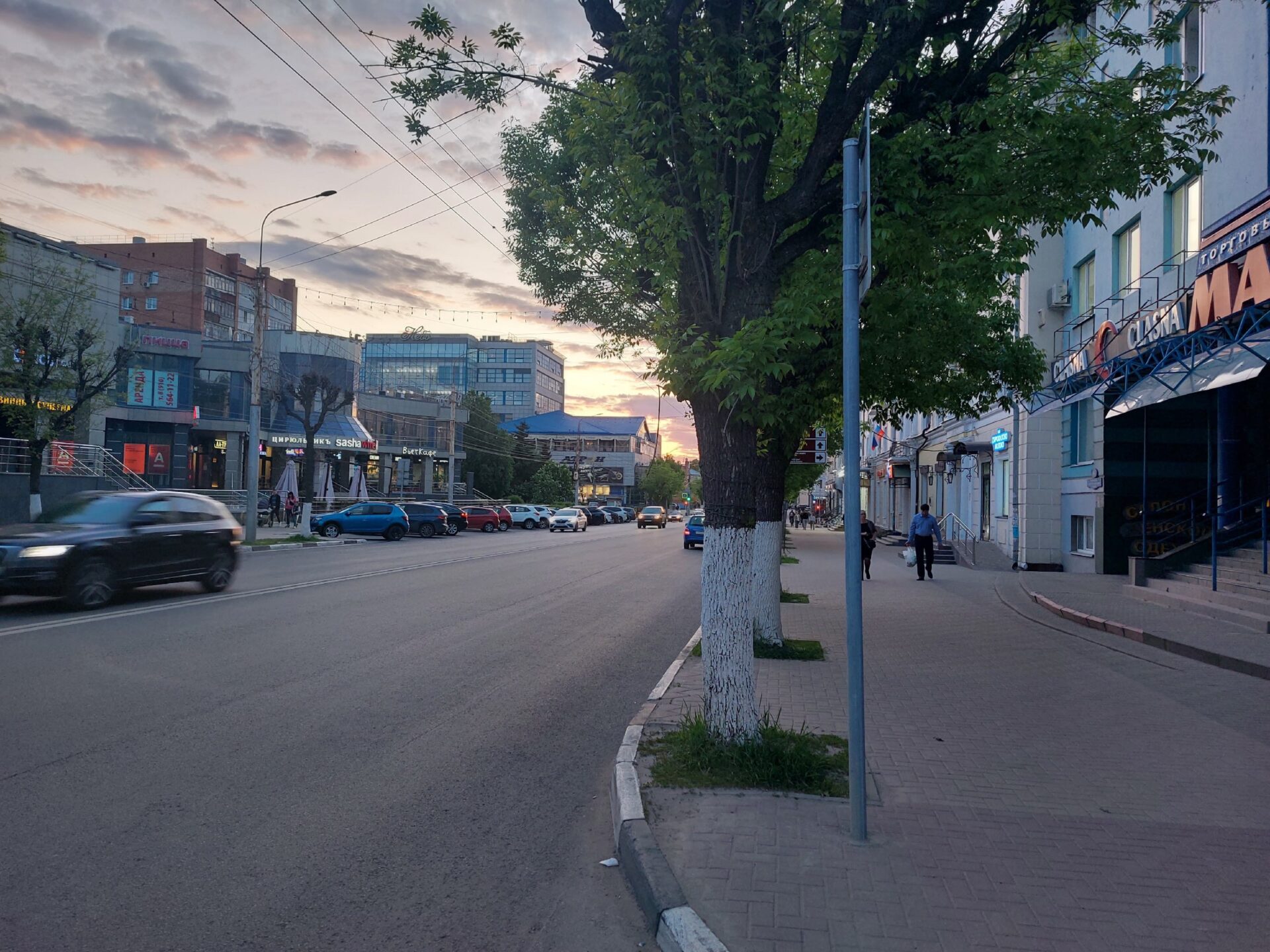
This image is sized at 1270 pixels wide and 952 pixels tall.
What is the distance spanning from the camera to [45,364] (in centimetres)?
2577

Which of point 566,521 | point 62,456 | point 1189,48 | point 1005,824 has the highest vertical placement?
point 1189,48

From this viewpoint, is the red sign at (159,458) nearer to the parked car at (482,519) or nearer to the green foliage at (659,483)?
the parked car at (482,519)

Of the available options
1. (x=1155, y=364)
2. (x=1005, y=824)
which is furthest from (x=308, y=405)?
(x=1005, y=824)

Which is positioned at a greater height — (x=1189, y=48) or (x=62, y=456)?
(x=1189, y=48)

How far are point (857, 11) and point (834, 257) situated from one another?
1.61 meters

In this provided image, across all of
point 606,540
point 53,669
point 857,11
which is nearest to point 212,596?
point 53,669

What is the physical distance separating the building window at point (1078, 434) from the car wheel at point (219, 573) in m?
19.3

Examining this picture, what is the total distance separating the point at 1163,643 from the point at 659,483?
107m

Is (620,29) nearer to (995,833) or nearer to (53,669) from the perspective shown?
(995,833)

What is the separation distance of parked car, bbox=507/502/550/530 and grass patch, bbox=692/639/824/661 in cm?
4583

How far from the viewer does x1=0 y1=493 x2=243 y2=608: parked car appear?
11.8 m

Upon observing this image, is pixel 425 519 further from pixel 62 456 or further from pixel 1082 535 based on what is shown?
pixel 1082 535

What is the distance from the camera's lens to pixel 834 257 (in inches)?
264

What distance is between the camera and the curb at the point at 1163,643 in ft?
32.3
